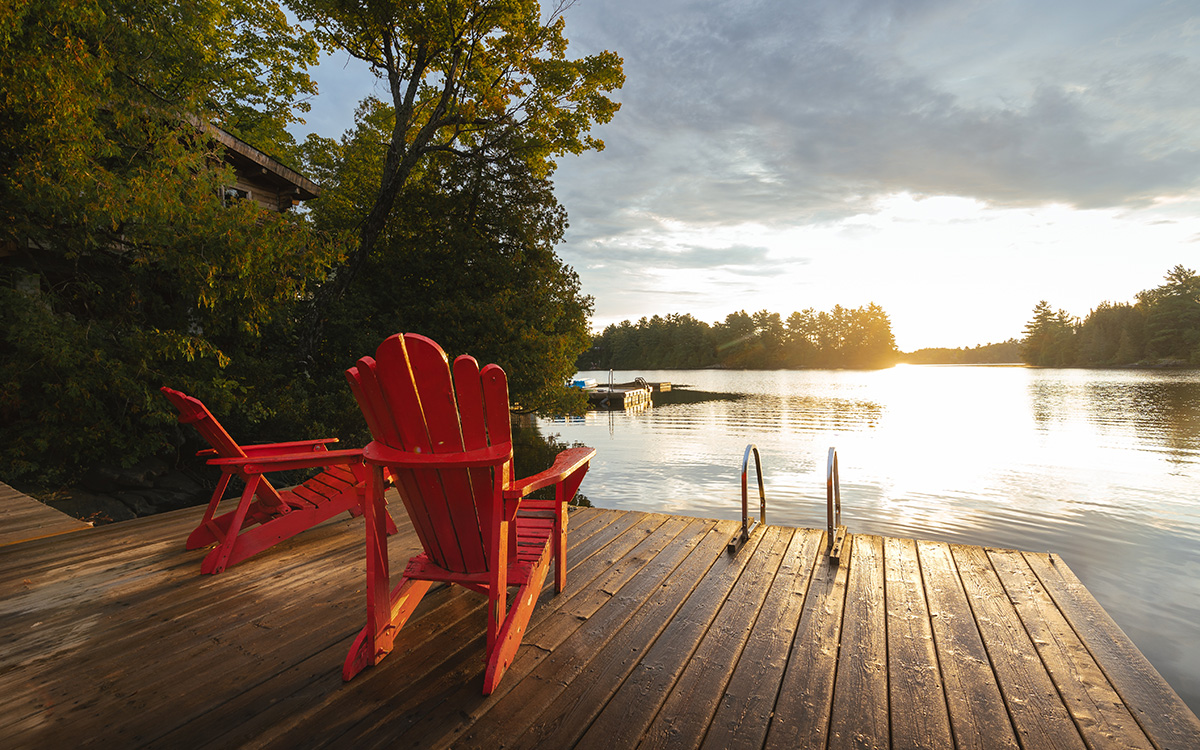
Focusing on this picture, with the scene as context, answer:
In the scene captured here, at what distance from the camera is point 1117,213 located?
130 feet

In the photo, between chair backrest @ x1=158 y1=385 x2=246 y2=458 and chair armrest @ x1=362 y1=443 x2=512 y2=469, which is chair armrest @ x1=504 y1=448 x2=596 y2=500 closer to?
chair armrest @ x1=362 y1=443 x2=512 y2=469

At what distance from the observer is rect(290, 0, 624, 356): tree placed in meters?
10.9

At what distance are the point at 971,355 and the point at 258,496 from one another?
459 feet

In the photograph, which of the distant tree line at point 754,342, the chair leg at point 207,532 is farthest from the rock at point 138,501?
the distant tree line at point 754,342

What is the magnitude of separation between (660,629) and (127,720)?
1925 millimetres

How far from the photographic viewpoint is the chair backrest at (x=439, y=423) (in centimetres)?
173

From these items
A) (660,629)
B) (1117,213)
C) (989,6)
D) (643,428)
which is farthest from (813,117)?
(1117,213)

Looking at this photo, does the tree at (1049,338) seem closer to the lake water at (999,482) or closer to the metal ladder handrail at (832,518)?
the lake water at (999,482)

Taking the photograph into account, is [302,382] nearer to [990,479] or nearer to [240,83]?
[240,83]

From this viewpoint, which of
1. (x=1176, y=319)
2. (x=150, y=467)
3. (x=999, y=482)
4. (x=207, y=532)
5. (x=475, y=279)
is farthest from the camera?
(x=1176, y=319)

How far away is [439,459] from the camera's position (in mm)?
1731

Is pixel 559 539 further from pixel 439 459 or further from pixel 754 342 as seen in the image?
pixel 754 342

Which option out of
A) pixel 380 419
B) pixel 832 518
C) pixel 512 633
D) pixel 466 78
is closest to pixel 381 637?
pixel 512 633

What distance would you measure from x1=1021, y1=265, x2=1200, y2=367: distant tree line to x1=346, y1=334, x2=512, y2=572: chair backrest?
77373 millimetres
